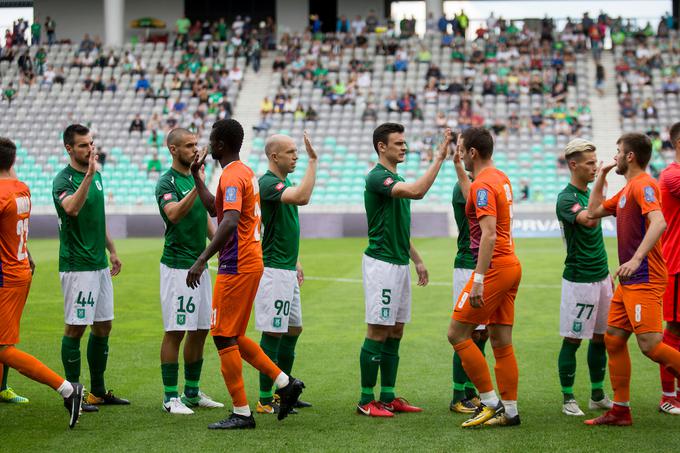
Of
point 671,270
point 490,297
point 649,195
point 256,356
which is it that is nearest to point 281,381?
point 256,356

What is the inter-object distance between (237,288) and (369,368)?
139cm

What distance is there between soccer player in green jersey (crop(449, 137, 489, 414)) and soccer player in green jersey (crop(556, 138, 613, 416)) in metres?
0.75

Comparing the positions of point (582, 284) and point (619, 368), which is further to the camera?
point (582, 284)

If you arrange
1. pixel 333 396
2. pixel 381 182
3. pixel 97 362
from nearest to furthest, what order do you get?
pixel 381 182
pixel 97 362
pixel 333 396

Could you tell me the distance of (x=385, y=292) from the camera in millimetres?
7379

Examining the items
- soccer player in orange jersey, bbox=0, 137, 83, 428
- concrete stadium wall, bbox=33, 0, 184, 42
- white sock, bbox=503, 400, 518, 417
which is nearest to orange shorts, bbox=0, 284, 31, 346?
soccer player in orange jersey, bbox=0, 137, 83, 428

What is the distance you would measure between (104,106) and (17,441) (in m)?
33.4

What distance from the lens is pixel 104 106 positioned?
1503 inches

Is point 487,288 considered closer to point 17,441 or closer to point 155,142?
point 17,441

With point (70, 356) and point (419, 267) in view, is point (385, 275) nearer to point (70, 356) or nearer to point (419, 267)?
point (419, 267)

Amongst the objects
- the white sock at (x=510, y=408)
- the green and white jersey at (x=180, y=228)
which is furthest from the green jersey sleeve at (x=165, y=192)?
the white sock at (x=510, y=408)

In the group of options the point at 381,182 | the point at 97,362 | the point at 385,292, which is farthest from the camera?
the point at 97,362

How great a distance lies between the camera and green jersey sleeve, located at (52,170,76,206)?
24.9ft

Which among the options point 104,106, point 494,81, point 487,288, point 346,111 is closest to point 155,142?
point 104,106
